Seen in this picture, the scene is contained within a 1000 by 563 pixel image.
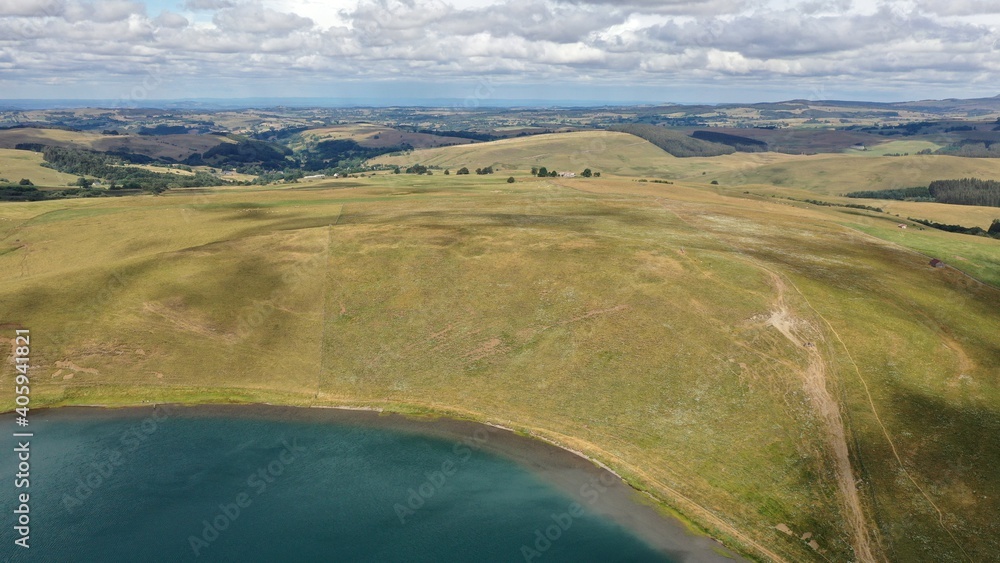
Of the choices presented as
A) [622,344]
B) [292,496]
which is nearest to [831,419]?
[622,344]

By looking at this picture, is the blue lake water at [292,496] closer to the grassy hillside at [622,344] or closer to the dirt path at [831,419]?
the grassy hillside at [622,344]

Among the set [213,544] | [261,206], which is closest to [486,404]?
[213,544]

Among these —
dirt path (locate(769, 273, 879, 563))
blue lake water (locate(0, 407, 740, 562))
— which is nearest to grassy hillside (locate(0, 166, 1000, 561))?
dirt path (locate(769, 273, 879, 563))

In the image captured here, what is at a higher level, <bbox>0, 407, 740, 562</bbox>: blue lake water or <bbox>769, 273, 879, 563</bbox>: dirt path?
<bbox>769, 273, 879, 563</bbox>: dirt path

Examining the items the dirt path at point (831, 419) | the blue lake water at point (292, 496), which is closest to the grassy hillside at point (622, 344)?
the dirt path at point (831, 419)

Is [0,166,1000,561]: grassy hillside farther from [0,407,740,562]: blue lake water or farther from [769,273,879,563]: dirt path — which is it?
[0,407,740,562]: blue lake water

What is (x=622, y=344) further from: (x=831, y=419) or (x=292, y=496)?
(x=292, y=496)

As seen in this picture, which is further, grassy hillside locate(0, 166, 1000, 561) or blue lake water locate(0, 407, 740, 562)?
grassy hillside locate(0, 166, 1000, 561)
